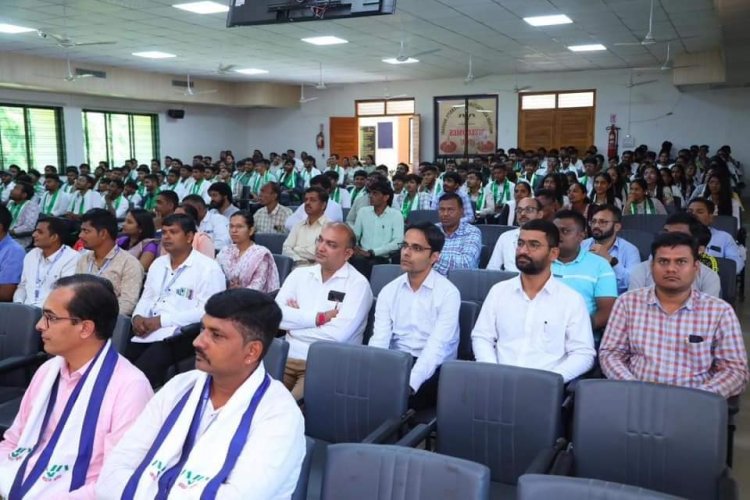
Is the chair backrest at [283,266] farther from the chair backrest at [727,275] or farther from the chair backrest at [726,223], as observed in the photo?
the chair backrest at [726,223]

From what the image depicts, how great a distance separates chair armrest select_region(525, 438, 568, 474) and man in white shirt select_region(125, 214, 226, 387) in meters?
1.98

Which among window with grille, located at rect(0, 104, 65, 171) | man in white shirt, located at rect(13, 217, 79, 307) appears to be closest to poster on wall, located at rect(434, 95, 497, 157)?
window with grille, located at rect(0, 104, 65, 171)

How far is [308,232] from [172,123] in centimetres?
1170

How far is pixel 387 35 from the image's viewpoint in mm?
9094

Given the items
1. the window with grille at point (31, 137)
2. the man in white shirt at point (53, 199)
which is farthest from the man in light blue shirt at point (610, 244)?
the window with grille at point (31, 137)

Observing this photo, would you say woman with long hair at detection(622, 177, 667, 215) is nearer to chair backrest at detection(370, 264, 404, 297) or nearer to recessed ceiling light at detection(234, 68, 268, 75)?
chair backrest at detection(370, 264, 404, 297)

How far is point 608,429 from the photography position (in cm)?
198

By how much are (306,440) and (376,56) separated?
1028cm

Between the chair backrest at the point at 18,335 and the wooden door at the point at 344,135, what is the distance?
44.6 ft

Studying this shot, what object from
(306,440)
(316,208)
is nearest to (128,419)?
(306,440)

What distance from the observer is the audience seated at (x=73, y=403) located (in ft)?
6.01

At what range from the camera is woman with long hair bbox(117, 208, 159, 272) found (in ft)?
14.1

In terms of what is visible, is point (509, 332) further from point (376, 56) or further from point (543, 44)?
point (376, 56)

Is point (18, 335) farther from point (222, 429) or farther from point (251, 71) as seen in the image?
point (251, 71)
